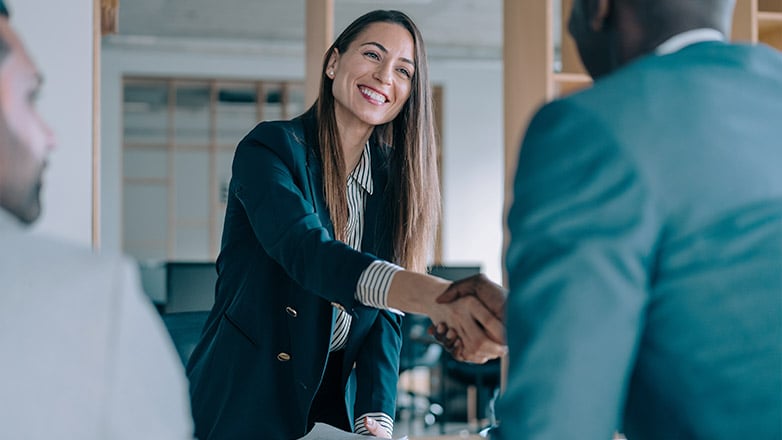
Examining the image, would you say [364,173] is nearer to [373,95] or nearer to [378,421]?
[373,95]

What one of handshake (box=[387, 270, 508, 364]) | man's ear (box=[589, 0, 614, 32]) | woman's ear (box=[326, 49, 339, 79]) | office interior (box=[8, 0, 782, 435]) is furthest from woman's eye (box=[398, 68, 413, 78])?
office interior (box=[8, 0, 782, 435])

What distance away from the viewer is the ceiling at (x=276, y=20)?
8266 millimetres

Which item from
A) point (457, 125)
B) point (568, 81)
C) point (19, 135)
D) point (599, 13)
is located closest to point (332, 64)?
point (599, 13)

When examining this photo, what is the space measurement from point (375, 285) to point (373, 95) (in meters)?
0.63

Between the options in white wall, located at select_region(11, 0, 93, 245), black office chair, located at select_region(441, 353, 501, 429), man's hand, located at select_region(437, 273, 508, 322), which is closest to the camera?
man's hand, located at select_region(437, 273, 508, 322)

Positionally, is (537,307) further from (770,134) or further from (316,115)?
(316,115)

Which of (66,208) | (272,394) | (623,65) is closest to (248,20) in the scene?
(66,208)

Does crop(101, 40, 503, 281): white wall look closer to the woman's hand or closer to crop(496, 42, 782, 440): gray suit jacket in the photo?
the woman's hand

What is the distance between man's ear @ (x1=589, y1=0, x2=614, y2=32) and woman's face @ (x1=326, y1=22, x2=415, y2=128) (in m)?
0.93

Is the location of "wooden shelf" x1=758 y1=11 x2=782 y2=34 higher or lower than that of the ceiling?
lower

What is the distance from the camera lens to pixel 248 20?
895 cm

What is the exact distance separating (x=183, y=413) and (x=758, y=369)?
484 mm

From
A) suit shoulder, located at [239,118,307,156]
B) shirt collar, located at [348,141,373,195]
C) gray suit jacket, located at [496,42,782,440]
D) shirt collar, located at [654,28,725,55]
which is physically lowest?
gray suit jacket, located at [496,42,782,440]

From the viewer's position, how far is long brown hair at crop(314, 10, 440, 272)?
1751 mm
